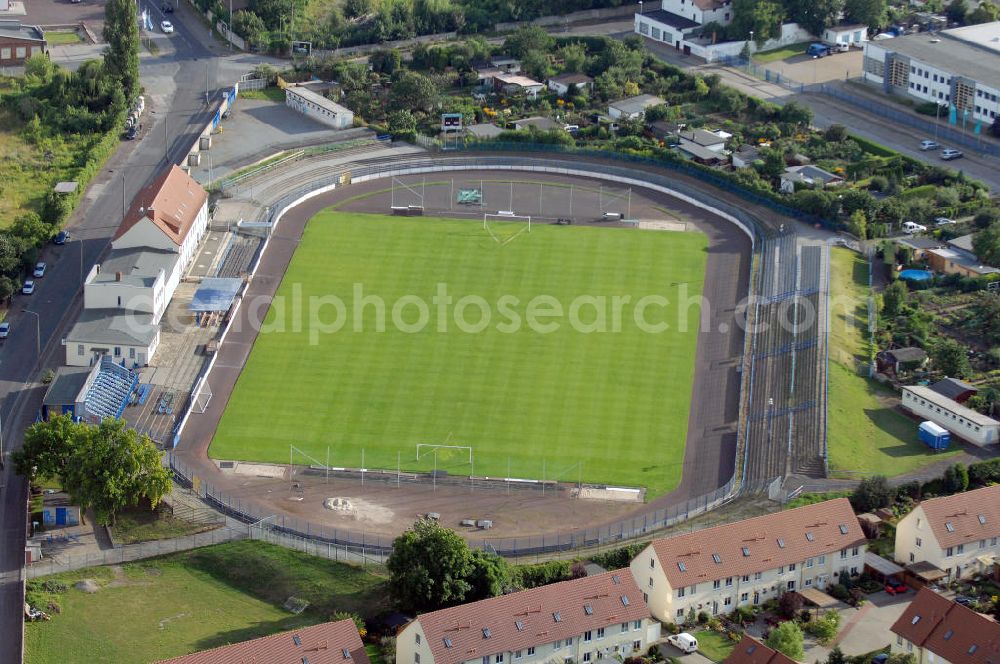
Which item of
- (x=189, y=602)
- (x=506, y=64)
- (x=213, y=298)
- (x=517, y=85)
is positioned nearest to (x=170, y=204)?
(x=213, y=298)

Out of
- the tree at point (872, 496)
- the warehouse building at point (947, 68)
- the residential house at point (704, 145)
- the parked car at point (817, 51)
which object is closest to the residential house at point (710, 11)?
the parked car at point (817, 51)

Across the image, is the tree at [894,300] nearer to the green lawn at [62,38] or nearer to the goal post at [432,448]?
the goal post at [432,448]

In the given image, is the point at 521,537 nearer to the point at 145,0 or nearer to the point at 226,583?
the point at 226,583

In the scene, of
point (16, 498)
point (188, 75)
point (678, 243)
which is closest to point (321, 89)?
point (188, 75)

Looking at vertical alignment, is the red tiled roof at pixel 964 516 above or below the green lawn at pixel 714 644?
above

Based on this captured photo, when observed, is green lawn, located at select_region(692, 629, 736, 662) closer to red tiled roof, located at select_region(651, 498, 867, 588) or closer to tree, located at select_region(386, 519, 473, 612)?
red tiled roof, located at select_region(651, 498, 867, 588)

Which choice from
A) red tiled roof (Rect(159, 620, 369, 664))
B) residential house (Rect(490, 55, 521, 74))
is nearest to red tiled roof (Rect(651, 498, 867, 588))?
red tiled roof (Rect(159, 620, 369, 664))

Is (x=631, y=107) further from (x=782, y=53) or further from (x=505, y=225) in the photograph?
(x=505, y=225)
